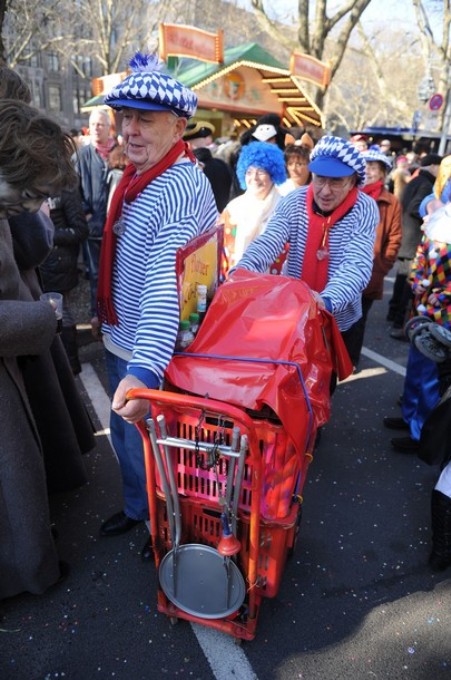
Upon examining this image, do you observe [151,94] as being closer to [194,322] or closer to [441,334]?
[194,322]

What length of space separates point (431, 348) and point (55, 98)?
48.2 m

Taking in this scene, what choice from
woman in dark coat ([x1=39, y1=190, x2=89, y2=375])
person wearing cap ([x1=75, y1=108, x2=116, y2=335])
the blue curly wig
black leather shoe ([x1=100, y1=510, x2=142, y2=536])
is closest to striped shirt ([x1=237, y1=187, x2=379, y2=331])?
the blue curly wig

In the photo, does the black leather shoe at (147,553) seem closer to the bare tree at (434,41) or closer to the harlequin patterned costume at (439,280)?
the harlequin patterned costume at (439,280)

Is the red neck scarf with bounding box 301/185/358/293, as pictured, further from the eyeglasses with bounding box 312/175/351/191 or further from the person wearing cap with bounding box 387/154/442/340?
the person wearing cap with bounding box 387/154/442/340

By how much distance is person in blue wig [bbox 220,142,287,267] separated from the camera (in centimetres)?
383

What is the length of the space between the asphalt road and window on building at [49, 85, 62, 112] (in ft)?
155

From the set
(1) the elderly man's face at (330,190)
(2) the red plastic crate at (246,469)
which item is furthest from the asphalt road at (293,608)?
(1) the elderly man's face at (330,190)

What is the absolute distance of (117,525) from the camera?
8.62 feet

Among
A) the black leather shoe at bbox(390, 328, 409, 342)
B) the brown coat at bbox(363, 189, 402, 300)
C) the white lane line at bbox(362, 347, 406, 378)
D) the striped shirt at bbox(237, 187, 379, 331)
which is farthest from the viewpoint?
the black leather shoe at bbox(390, 328, 409, 342)

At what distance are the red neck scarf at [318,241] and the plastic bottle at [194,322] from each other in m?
1.10

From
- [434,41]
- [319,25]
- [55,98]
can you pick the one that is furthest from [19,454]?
[55,98]

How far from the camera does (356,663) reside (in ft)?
6.59

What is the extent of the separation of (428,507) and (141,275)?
229 cm

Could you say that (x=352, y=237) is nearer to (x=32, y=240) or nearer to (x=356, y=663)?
(x=32, y=240)
